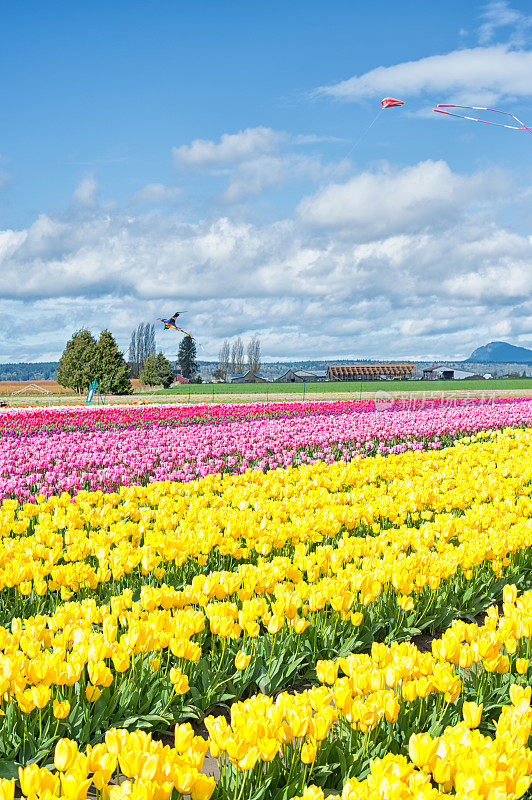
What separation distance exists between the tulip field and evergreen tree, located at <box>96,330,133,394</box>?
166 ft

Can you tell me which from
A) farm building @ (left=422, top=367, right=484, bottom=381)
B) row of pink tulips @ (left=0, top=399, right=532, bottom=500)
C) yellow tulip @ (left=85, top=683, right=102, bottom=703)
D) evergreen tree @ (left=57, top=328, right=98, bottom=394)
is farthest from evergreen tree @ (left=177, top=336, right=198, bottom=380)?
yellow tulip @ (left=85, top=683, right=102, bottom=703)

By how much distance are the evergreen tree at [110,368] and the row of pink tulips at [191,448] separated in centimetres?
3931

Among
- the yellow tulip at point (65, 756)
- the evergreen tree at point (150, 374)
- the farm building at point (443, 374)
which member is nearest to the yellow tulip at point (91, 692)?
the yellow tulip at point (65, 756)

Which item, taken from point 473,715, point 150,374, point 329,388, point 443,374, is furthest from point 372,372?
point 473,715

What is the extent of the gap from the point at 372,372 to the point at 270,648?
14553 cm

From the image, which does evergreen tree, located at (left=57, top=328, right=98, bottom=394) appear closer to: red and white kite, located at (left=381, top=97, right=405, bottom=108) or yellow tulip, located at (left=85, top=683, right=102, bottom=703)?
red and white kite, located at (left=381, top=97, right=405, bottom=108)

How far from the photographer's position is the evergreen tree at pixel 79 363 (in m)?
58.7

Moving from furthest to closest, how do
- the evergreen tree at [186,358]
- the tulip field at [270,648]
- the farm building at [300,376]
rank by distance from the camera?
the farm building at [300,376]
the evergreen tree at [186,358]
the tulip field at [270,648]

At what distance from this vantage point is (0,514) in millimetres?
6301

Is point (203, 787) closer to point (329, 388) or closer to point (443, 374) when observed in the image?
point (329, 388)

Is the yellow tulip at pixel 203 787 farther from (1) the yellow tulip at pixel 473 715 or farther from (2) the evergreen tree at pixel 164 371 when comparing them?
(2) the evergreen tree at pixel 164 371

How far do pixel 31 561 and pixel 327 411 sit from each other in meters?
19.8

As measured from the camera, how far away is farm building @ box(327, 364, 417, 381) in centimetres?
13788

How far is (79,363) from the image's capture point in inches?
2377
